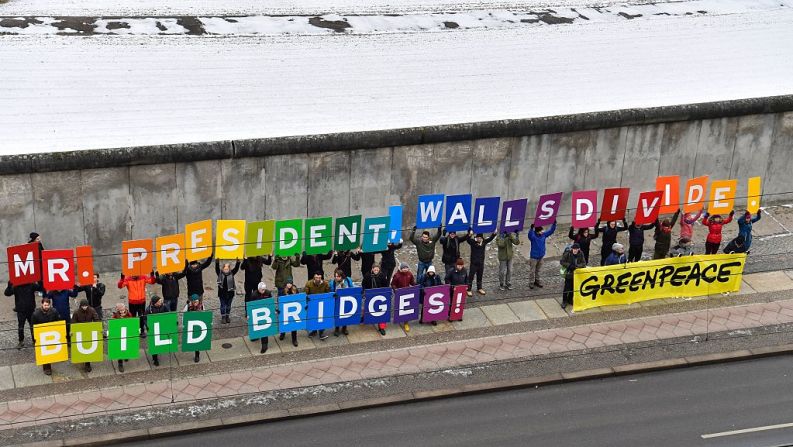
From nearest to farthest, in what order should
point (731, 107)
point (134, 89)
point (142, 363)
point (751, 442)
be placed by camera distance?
1. point (751, 442)
2. point (142, 363)
3. point (134, 89)
4. point (731, 107)

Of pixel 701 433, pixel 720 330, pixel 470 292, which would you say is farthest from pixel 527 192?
pixel 701 433

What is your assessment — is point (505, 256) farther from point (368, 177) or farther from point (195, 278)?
point (195, 278)

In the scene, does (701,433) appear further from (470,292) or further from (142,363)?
(142,363)

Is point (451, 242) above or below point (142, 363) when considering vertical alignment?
above

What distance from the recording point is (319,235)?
935 inches

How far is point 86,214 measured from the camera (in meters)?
24.9

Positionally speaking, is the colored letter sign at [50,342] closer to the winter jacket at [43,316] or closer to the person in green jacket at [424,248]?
the winter jacket at [43,316]

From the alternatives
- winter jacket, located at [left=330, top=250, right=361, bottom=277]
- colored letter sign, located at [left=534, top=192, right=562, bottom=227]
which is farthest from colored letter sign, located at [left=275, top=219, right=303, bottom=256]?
colored letter sign, located at [left=534, top=192, right=562, bottom=227]

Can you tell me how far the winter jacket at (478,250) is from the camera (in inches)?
974

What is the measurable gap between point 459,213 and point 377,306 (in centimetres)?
280

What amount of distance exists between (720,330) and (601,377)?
3.28 meters

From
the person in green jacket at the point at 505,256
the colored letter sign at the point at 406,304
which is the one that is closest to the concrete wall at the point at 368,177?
the person in green jacket at the point at 505,256

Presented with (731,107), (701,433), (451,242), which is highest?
(731,107)

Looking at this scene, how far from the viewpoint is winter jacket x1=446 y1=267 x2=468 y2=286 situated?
2433 centimetres
